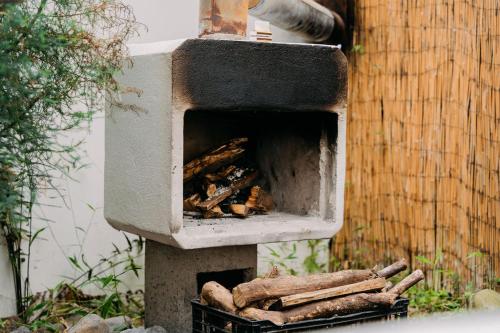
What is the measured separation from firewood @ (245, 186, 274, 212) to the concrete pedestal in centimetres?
27

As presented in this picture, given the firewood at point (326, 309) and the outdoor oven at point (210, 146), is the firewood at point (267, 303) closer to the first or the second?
the firewood at point (326, 309)

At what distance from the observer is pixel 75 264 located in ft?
11.6

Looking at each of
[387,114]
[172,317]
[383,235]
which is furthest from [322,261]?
[172,317]

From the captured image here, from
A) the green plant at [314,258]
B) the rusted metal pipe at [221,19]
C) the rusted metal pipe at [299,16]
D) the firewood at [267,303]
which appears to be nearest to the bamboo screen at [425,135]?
the green plant at [314,258]

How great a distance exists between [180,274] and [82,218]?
2.69ft

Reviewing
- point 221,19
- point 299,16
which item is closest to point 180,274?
point 221,19

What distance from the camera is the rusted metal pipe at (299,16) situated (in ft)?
11.7

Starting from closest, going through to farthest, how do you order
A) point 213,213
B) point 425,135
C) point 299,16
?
point 213,213, point 299,16, point 425,135

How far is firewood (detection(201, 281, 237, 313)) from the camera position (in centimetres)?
260

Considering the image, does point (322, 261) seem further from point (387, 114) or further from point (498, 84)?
point (498, 84)

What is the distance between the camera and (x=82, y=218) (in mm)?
3635

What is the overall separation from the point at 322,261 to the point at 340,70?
5.43 feet

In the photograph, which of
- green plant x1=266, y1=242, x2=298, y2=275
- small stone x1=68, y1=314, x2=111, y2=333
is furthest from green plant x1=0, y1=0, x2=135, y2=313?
green plant x1=266, y1=242, x2=298, y2=275

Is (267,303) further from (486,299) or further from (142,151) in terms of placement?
(486,299)
